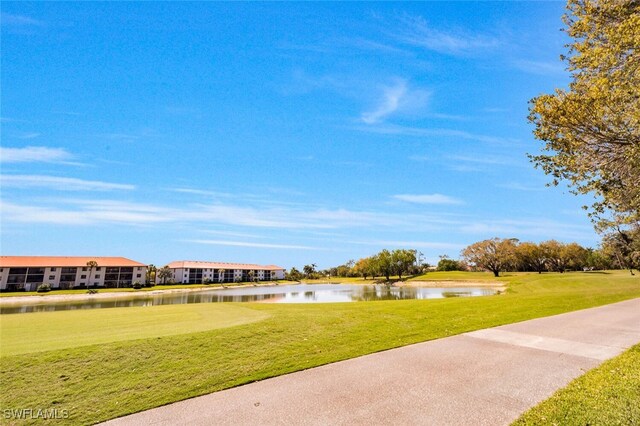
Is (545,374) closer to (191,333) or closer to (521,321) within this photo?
(521,321)

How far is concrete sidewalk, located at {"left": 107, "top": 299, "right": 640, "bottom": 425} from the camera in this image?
533 cm

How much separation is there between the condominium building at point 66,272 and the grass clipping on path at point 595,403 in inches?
4113

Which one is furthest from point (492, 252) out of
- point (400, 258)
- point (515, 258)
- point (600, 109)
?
point (600, 109)

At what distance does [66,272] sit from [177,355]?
102 meters

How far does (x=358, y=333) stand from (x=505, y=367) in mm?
4741

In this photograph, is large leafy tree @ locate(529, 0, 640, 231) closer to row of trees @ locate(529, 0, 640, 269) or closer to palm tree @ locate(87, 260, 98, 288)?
row of trees @ locate(529, 0, 640, 269)

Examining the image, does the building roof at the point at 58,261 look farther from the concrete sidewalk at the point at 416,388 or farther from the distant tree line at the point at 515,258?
the concrete sidewalk at the point at 416,388

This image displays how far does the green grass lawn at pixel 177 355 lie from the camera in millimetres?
6205

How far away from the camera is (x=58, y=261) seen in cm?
8581

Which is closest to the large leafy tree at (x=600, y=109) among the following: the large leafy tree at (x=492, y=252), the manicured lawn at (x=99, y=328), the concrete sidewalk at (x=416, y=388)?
the concrete sidewalk at (x=416, y=388)

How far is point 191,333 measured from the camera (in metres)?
10.1

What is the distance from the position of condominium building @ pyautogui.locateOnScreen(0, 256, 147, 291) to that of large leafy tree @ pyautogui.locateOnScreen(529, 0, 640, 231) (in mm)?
104380

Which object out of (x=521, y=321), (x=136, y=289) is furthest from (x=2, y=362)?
(x=136, y=289)

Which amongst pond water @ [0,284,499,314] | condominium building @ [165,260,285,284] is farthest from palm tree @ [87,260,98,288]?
pond water @ [0,284,499,314]
